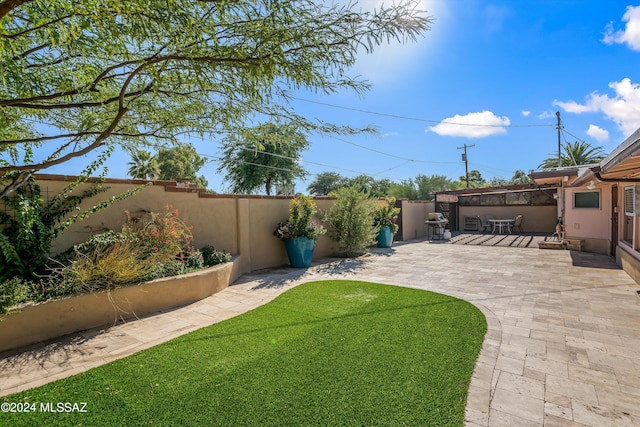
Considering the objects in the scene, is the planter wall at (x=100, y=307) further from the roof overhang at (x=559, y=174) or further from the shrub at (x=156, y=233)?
the roof overhang at (x=559, y=174)

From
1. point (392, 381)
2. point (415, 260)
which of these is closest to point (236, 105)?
point (392, 381)

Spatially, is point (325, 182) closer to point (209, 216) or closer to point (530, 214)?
point (530, 214)

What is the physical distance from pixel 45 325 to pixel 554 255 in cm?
1333

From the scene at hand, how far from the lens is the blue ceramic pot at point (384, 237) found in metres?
12.5

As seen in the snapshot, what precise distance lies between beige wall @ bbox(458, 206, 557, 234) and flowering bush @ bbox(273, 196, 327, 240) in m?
15.7

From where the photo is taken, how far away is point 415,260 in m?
9.67

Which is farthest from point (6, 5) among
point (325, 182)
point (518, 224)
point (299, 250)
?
point (325, 182)

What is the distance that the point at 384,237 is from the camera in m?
12.6

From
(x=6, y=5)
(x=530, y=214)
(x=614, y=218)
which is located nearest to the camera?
(x=6, y=5)

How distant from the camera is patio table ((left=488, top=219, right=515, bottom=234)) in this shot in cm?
1773

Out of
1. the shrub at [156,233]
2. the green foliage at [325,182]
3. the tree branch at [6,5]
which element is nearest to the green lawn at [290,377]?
the shrub at [156,233]

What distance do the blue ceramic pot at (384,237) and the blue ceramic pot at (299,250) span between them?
15.7ft

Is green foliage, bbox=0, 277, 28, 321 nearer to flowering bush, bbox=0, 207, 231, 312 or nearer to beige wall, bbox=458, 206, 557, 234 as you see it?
flowering bush, bbox=0, 207, 231, 312

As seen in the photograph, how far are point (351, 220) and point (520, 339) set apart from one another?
6624mm
